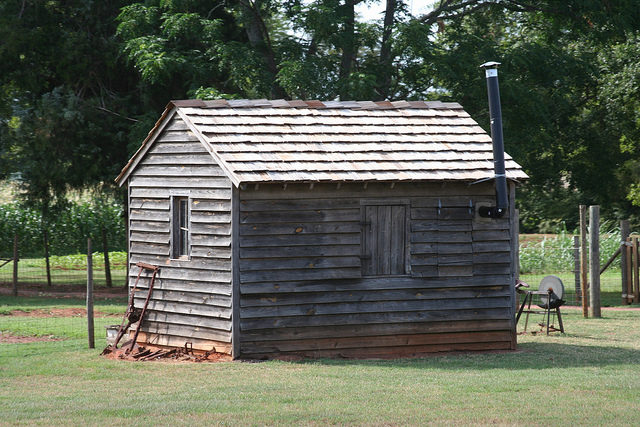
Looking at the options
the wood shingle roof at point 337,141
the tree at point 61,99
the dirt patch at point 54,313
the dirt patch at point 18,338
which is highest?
the tree at point 61,99

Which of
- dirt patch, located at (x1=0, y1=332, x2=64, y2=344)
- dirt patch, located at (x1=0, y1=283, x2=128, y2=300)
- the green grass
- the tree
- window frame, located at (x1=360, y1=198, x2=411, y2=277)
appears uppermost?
the tree

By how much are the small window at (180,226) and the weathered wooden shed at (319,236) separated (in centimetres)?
2

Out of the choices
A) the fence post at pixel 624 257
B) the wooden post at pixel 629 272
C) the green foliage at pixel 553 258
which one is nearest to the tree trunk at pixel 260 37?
the fence post at pixel 624 257

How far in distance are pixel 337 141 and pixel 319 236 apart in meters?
1.83

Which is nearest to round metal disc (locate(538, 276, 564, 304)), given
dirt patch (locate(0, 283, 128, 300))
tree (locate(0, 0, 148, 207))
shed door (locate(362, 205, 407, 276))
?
shed door (locate(362, 205, 407, 276))

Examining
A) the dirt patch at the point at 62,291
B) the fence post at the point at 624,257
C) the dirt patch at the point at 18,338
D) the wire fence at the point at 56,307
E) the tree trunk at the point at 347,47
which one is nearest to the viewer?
the dirt patch at the point at 18,338

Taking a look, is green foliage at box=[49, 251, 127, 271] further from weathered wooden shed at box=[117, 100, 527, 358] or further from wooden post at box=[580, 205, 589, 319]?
wooden post at box=[580, 205, 589, 319]

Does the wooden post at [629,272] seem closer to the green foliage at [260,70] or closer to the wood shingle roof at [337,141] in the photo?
the green foliage at [260,70]

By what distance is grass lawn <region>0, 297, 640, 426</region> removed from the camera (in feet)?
25.0

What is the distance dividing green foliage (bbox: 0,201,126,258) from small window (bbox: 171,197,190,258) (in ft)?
71.7

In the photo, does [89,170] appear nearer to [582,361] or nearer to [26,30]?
[26,30]

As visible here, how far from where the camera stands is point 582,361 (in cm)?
1153

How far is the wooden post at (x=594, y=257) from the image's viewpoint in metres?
16.9

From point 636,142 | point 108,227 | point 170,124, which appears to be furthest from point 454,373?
point 108,227
